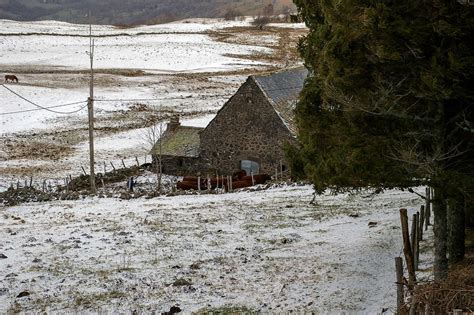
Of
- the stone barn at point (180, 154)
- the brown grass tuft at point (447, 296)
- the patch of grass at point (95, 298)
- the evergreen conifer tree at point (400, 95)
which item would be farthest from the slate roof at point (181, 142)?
the brown grass tuft at point (447, 296)

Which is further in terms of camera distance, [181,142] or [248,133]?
[181,142]

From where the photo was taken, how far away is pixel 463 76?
1002 centimetres

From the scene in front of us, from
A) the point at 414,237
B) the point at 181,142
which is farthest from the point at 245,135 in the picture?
the point at 414,237

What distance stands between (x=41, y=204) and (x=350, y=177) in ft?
60.2

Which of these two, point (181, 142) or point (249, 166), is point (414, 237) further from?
point (181, 142)

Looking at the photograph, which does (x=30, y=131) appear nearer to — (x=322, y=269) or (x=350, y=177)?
(x=322, y=269)

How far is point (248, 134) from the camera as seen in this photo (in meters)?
32.0

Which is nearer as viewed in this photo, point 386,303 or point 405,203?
point 386,303

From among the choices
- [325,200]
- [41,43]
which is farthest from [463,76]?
[41,43]

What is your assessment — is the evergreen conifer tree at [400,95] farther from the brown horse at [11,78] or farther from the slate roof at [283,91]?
the brown horse at [11,78]

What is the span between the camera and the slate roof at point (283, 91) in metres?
31.0

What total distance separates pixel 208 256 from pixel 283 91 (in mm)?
17586

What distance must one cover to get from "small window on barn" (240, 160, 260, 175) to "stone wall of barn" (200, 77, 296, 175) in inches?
8.3

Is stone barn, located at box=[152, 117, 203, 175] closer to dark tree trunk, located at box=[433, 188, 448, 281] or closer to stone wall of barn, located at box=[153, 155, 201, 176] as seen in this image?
stone wall of barn, located at box=[153, 155, 201, 176]
